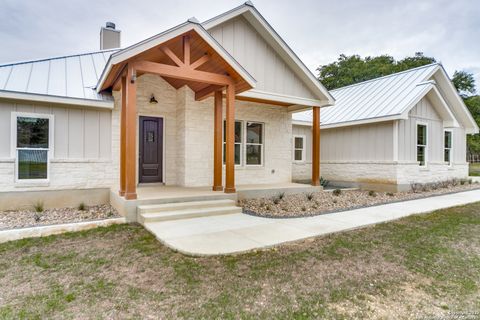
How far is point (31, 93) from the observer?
6.73 metres

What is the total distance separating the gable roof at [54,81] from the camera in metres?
6.84

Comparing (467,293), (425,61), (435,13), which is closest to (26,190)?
(467,293)

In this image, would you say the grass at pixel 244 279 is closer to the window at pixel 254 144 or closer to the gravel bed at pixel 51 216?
the gravel bed at pixel 51 216

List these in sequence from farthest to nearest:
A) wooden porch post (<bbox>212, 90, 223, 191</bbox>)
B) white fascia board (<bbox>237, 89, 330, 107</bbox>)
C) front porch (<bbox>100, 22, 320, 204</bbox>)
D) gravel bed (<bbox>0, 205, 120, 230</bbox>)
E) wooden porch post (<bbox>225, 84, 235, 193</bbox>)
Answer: white fascia board (<bbox>237, 89, 330, 107</bbox>)
wooden porch post (<bbox>212, 90, 223, 191</bbox>)
wooden porch post (<bbox>225, 84, 235, 193</bbox>)
front porch (<bbox>100, 22, 320, 204</bbox>)
gravel bed (<bbox>0, 205, 120, 230</bbox>)

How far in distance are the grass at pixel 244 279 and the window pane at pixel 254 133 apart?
592cm

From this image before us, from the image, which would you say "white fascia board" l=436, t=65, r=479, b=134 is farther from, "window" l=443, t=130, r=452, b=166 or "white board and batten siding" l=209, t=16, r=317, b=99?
"white board and batten siding" l=209, t=16, r=317, b=99

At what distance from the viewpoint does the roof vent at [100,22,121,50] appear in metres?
11.3

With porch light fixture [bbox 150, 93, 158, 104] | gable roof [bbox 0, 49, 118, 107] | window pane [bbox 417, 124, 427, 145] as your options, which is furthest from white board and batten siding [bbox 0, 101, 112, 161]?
window pane [bbox 417, 124, 427, 145]

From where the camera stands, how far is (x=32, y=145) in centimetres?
707

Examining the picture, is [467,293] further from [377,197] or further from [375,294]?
[377,197]

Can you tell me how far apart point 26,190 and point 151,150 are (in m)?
3.38

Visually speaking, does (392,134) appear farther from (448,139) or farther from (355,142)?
(448,139)

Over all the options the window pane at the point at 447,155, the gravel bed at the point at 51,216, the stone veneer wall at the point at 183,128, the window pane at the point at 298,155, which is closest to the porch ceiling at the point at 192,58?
the stone veneer wall at the point at 183,128

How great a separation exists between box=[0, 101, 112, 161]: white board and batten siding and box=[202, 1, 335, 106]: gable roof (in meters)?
4.27
